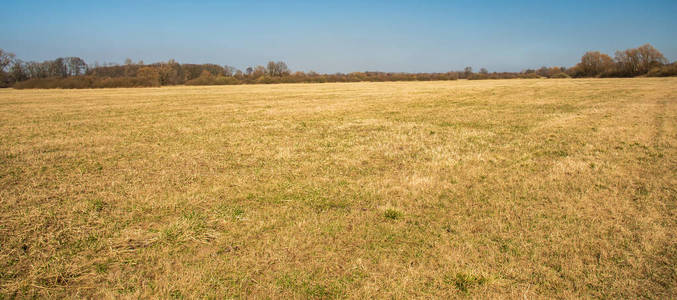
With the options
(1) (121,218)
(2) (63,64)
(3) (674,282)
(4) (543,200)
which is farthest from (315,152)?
(2) (63,64)

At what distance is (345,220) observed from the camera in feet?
13.0

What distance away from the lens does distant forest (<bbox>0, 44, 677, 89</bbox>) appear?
200 ft

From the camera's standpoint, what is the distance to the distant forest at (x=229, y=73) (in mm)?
61000

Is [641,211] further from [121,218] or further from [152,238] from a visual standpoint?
[121,218]

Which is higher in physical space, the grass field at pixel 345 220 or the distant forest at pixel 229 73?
the distant forest at pixel 229 73

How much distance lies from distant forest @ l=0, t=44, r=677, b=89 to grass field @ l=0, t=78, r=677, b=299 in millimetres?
68103

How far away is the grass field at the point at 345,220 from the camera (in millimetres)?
2785

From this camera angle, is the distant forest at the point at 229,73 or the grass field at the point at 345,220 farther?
the distant forest at the point at 229,73

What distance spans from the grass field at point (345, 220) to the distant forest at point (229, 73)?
68103mm

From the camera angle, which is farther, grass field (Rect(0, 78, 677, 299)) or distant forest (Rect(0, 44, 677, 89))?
distant forest (Rect(0, 44, 677, 89))

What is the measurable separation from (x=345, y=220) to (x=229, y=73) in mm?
→ 102034

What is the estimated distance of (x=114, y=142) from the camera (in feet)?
30.9

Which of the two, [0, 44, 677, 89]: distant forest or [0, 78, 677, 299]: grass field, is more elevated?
[0, 44, 677, 89]: distant forest

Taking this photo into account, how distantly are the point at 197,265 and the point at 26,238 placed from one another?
7.94 ft
